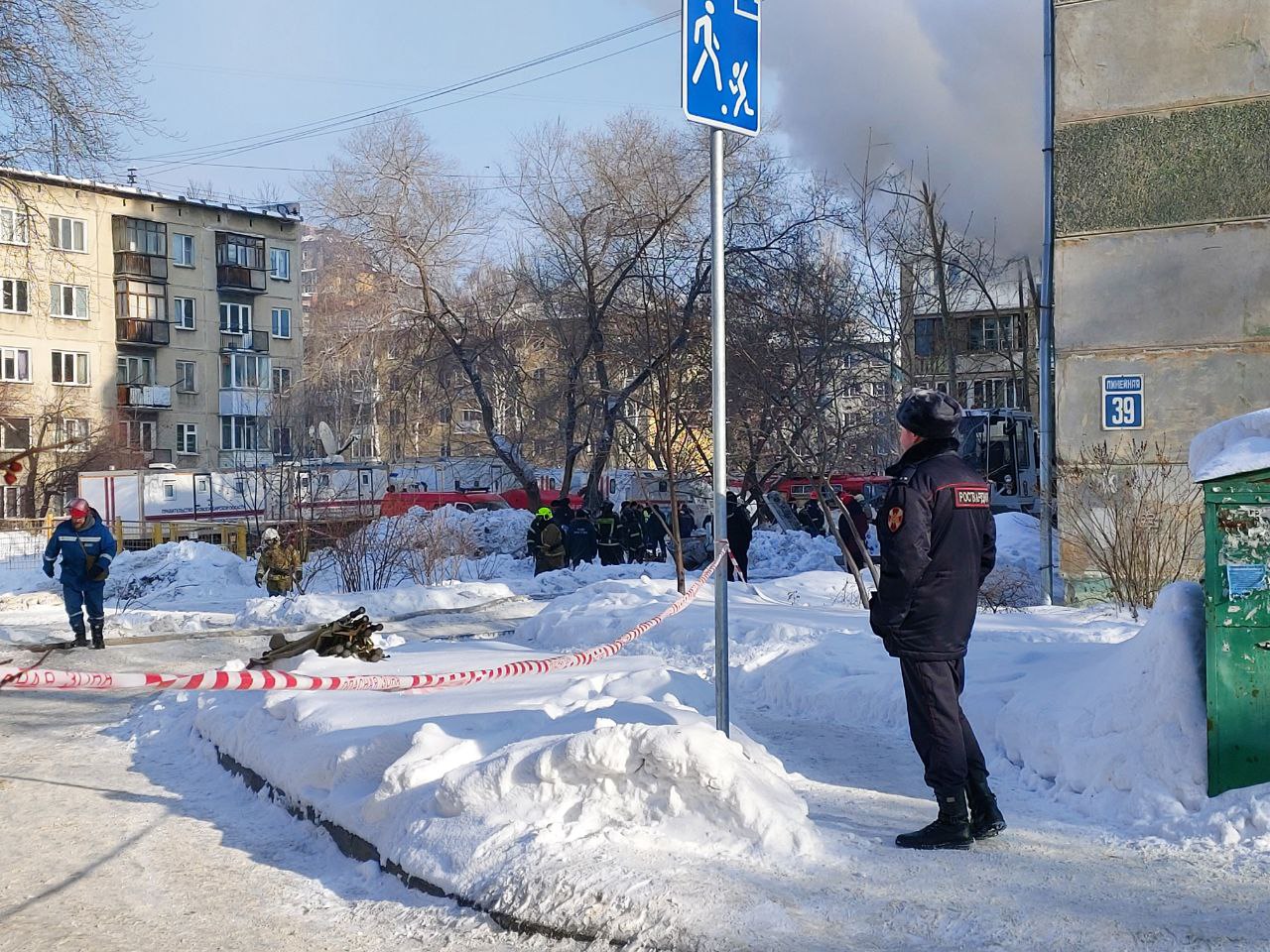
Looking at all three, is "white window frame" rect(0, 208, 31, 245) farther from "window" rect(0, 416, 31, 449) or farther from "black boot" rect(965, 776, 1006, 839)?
"window" rect(0, 416, 31, 449)

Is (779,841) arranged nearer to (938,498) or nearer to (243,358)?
(938,498)

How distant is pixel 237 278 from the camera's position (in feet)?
206

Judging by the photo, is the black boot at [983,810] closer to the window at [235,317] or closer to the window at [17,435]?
the window at [17,435]

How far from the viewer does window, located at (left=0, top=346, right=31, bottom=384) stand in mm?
54281

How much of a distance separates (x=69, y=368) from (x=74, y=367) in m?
0.26

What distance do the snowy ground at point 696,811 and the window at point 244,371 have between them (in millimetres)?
57063

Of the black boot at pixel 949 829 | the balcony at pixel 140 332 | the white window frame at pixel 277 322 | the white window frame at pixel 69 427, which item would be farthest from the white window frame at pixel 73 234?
the black boot at pixel 949 829

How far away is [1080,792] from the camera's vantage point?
6082 millimetres

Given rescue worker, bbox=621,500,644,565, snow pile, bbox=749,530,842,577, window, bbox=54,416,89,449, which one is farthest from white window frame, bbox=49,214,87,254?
snow pile, bbox=749,530,842,577

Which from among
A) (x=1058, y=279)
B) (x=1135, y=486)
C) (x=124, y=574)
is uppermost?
(x=1058, y=279)

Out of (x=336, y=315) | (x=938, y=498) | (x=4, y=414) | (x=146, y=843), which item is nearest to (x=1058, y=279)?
(x=938, y=498)

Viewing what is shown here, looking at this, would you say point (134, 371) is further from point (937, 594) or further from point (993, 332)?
point (937, 594)

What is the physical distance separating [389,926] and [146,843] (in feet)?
6.37

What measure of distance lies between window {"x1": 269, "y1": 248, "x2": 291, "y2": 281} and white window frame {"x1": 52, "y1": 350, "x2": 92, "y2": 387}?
36.9ft
